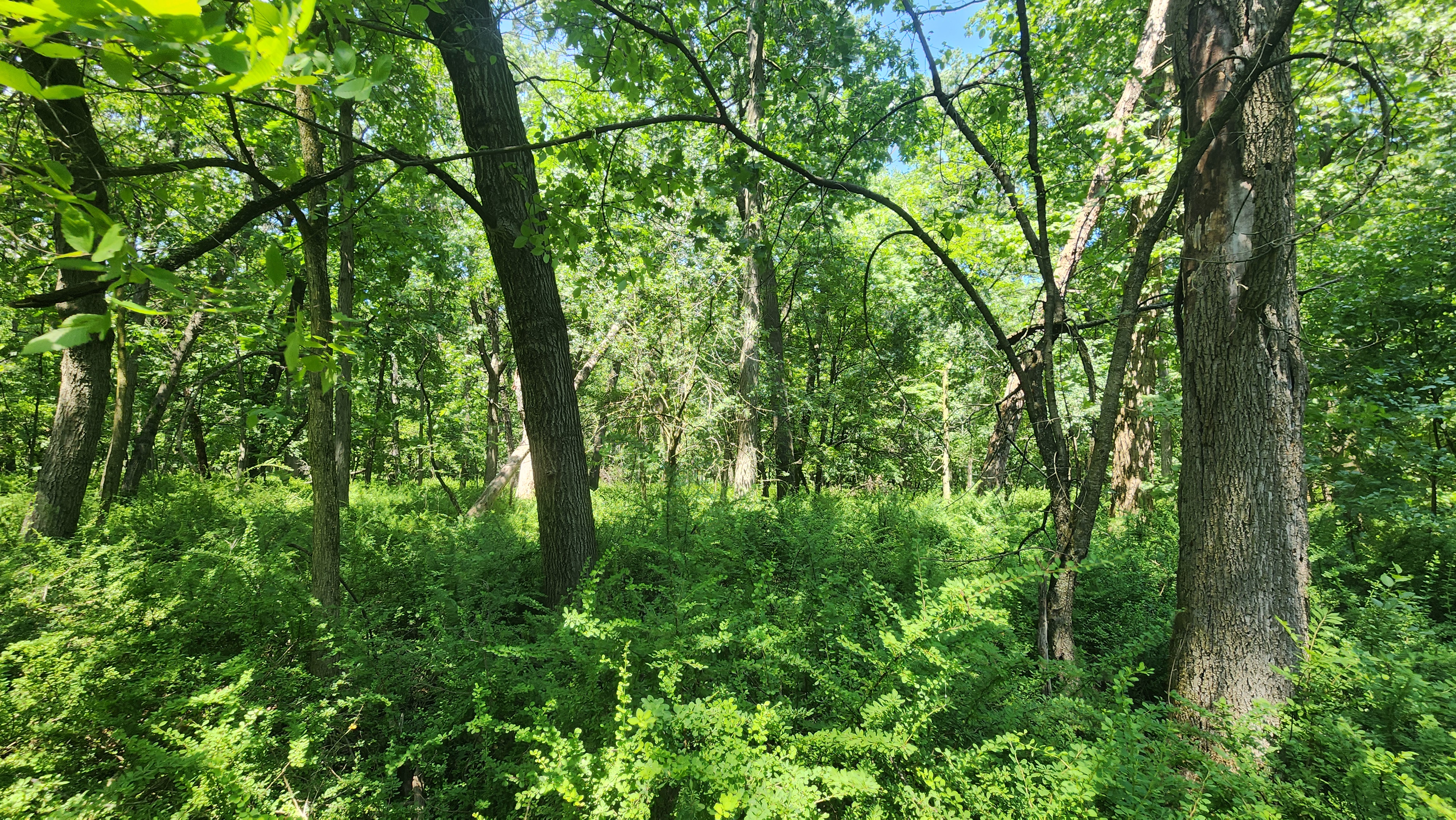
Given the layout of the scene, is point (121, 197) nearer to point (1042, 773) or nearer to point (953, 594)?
point (953, 594)

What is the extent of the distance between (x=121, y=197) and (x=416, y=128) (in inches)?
109

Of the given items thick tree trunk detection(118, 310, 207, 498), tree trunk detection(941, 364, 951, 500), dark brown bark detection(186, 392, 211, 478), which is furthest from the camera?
dark brown bark detection(186, 392, 211, 478)

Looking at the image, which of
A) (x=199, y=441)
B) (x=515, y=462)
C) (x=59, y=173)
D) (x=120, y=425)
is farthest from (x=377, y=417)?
(x=199, y=441)

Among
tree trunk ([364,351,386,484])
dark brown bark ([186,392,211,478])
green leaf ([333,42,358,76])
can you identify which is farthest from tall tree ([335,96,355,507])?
dark brown bark ([186,392,211,478])

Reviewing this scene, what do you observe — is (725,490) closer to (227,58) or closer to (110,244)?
(110,244)

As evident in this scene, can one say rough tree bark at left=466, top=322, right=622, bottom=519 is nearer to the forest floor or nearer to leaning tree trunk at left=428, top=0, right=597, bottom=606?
the forest floor

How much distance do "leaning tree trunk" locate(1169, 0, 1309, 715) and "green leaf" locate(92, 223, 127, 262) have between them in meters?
3.86

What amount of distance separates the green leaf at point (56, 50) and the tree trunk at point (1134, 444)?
10.3 meters

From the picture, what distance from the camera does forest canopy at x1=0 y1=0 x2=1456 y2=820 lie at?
1932 millimetres

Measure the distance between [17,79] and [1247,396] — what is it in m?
4.23

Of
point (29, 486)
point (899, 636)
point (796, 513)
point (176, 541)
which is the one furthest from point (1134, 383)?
point (29, 486)

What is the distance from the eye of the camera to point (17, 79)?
2.62 ft

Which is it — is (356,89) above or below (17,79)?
above

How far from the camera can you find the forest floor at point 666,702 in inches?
76.2
